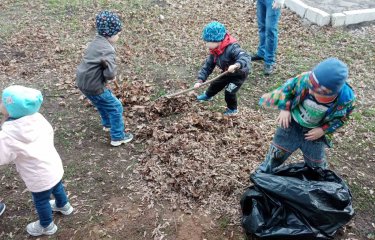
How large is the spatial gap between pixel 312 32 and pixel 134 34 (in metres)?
3.55

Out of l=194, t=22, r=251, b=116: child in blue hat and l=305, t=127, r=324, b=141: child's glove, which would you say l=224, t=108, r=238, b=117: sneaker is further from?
l=305, t=127, r=324, b=141: child's glove

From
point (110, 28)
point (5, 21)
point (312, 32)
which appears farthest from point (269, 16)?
point (5, 21)

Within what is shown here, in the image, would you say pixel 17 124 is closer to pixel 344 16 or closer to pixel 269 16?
pixel 269 16

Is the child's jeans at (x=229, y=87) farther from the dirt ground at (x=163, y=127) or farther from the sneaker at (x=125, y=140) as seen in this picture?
the sneaker at (x=125, y=140)

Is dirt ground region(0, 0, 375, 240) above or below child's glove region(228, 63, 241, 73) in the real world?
below

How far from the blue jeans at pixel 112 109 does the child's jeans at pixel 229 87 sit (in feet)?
4.56

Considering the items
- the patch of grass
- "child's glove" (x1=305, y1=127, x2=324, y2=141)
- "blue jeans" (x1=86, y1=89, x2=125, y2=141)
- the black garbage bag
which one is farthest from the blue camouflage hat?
the patch of grass

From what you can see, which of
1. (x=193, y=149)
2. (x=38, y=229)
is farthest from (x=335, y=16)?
(x=38, y=229)

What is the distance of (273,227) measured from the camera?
3307mm

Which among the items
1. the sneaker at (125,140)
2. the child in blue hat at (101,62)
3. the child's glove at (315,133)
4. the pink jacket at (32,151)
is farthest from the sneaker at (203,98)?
the pink jacket at (32,151)

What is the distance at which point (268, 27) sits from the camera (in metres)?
6.23

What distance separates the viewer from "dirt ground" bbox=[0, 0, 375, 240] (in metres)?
3.75

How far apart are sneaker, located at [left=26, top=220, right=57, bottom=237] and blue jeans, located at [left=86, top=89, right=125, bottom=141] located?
55.0 inches

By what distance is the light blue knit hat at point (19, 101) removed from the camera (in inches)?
114
